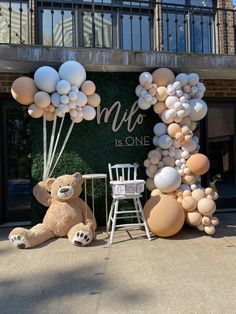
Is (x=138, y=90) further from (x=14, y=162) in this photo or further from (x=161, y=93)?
(x=14, y=162)

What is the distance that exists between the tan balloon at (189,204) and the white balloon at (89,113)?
182 centimetres

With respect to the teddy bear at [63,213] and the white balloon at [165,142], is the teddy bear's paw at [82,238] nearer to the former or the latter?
the teddy bear at [63,213]

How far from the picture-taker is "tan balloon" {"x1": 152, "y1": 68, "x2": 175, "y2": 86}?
5.21 metres

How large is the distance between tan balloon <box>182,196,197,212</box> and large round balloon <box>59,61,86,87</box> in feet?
7.45

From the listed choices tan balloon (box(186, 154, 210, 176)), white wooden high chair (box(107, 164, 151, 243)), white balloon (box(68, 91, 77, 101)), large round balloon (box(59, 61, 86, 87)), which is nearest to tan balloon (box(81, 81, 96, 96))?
large round balloon (box(59, 61, 86, 87))

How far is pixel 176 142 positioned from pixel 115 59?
152 cm

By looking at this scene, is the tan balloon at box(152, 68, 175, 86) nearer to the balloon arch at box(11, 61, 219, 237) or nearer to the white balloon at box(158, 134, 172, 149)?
the balloon arch at box(11, 61, 219, 237)

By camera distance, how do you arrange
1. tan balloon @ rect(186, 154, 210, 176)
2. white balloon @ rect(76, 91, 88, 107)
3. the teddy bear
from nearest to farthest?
the teddy bear
white balloon @ rect(76, 91, 88, 107)
tan balloon @ rect(186, 154, 210, 176)

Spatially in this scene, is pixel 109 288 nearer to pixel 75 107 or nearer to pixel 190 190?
pixel 190 190

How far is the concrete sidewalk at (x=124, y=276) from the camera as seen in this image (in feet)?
9.73

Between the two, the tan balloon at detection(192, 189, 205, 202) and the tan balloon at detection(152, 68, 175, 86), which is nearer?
the tan balloon at detection(192, 189, 205, 202)

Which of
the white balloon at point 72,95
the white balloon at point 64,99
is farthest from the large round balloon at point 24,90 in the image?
the white balloon at point 72,95

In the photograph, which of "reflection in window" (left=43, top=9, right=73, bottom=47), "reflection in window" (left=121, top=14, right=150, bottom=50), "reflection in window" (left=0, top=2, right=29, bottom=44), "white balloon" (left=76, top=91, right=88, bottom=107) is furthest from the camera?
"reflection in window" (left=121, top=14, right=150, bottom=50)

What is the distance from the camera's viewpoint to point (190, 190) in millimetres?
5125
